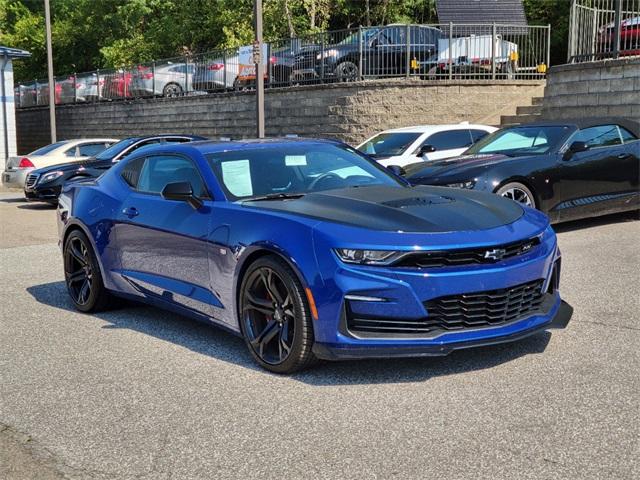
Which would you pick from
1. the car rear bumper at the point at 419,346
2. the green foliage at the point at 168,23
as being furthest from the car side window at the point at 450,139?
the green foliage at the point at 168,23

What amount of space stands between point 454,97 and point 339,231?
16258 millimetres

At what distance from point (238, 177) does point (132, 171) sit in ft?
4.59

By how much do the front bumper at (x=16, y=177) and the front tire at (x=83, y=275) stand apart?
12.0 m

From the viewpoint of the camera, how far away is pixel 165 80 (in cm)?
2914

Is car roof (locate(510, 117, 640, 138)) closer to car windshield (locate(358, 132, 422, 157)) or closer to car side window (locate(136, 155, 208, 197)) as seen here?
car windshield (locate(358, 132, 422, 157))

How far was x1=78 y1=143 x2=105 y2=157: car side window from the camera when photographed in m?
19.2

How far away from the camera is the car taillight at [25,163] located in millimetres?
18453

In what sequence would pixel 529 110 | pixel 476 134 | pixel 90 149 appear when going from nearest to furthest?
1. pixel 476 134
2. pixel 529 110
3. pixel 90 149

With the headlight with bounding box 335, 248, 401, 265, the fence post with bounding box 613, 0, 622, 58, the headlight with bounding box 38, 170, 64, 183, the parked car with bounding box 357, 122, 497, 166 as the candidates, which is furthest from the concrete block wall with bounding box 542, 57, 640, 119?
the headlight with bounding box 335, 248, 401, 265

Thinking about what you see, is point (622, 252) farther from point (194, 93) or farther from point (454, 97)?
point (194, 93)

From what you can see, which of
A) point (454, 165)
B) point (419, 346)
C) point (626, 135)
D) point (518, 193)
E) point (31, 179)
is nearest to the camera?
point (419, 346)

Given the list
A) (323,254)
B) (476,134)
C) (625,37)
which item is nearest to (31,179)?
(476,134)

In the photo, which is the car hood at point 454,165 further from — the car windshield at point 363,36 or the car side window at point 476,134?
the car windshield at point 363,36

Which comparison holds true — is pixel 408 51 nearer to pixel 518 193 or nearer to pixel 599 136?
pixel 599 136
